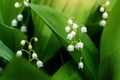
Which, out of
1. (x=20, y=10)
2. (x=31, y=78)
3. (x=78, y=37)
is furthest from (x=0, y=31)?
(x=31, y=78)

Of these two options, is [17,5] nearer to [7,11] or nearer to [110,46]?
[7,11]

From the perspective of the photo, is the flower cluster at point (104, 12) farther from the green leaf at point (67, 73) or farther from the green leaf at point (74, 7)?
the green leaf at point (67, 73)

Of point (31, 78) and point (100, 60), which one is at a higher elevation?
point (31, 78)

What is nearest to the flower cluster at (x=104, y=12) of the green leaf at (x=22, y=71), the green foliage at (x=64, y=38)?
the green foliage at (x=64, y=38)

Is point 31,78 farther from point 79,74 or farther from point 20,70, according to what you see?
point 79,74

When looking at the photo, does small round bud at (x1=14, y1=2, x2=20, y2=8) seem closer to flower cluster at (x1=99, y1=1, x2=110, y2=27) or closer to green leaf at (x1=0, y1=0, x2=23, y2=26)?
green leaf at (x1=0, y1=0, x2=23, y2=26)

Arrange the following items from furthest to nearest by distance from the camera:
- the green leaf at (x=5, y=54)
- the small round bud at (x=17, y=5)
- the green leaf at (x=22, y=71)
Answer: the small round bud at (x=17, y=5) < the green leaf at (x=5, y=54) < the green leaf at (x=22, y=71)

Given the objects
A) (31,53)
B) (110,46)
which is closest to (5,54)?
(31,53)

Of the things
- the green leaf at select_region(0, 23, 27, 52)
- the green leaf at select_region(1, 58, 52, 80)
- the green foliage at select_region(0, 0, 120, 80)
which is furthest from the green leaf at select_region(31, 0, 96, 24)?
the green leaf at select_region(1, 58, 52, 80)
